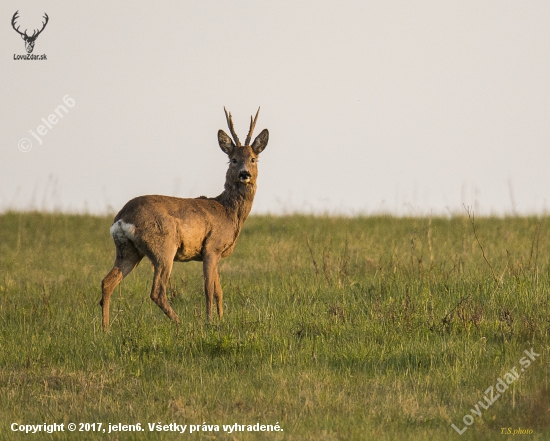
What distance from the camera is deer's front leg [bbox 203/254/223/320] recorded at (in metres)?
8.91

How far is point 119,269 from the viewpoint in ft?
28.5

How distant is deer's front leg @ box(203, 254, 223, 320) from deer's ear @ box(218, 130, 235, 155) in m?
1.40

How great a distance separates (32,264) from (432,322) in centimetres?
781

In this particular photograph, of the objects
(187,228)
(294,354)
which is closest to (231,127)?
(187,228)

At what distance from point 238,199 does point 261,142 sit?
2.65 feet

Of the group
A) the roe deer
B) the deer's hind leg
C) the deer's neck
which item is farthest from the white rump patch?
the deer's neck

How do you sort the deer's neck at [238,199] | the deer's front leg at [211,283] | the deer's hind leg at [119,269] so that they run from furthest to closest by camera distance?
the deer's neck at [238,199] < the deer's front leg at [211,283] < the deer's hind leg at [119,269]

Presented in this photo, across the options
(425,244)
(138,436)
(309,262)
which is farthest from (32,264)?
(138,436)

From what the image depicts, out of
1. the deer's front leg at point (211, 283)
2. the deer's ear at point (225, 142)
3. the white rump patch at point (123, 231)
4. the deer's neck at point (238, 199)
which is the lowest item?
the deer's front leg at point (211, 283)

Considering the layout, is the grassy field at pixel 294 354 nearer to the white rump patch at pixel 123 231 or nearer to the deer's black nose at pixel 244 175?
the white rump patch at pixel 123 231

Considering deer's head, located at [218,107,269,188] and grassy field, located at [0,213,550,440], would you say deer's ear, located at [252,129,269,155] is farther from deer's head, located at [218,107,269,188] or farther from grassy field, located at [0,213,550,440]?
grassy field, located at [0,213,550,440]

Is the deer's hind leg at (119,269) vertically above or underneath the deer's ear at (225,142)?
underneath

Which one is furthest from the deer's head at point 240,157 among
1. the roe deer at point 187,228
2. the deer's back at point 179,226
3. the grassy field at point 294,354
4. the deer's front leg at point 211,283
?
the grassy field at point 294,354

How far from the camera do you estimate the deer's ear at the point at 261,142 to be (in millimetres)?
9820
